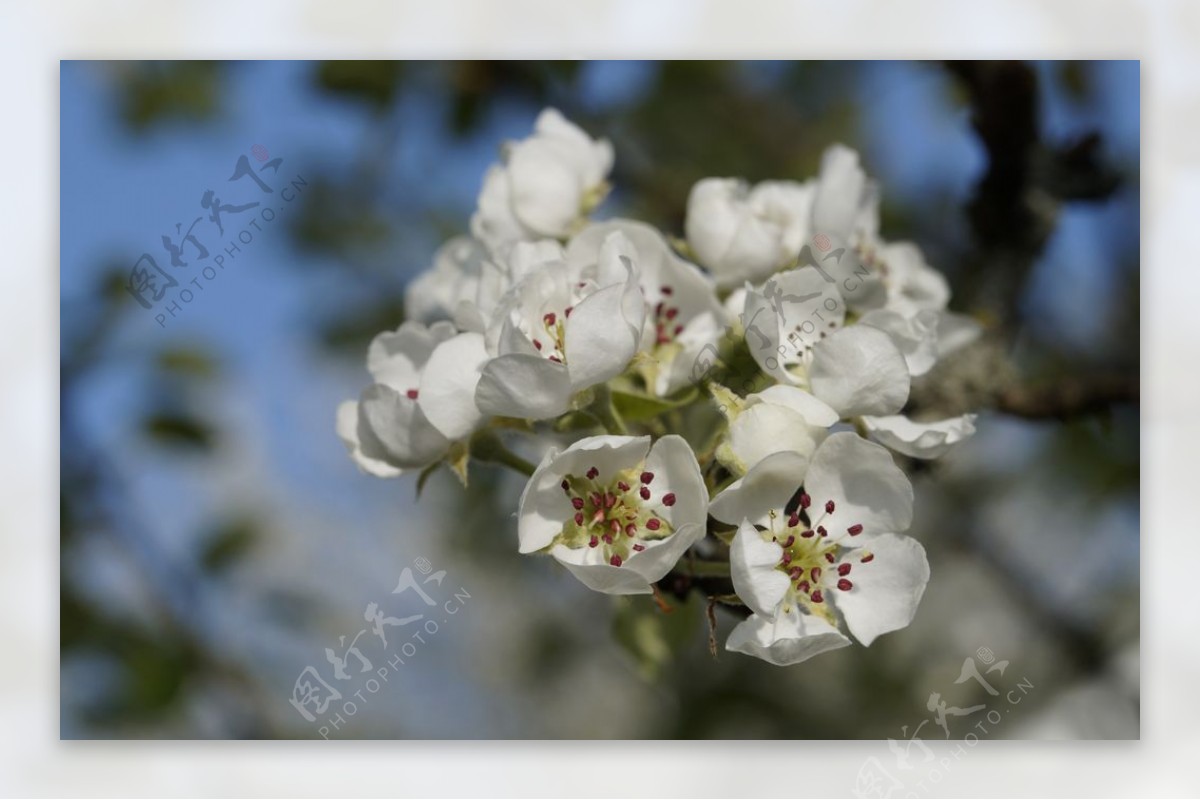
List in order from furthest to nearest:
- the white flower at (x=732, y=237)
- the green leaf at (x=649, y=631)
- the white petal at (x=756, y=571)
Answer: the green leaf at (x=649, y=631) < the white flower at (x=732, y=237) < the white petal at (x=756, y=571)

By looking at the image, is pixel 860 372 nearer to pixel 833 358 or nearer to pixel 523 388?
pixel 833 358

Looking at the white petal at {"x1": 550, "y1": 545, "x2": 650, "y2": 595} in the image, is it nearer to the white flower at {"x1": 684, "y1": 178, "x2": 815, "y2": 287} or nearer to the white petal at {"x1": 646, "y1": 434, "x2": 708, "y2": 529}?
the white petal at {"x1": 646, "y1": 434, "x2": 708, "y2": 529}

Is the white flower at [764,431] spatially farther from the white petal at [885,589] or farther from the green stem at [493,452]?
the green stem at [493,452]

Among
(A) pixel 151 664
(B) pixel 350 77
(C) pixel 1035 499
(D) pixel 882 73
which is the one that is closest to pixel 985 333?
(D) pixel 882 73

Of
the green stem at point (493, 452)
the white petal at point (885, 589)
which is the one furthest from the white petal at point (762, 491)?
the green stem at point (493, 452)

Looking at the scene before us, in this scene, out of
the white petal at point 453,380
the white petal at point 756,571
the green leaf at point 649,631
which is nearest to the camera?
the white petal at point 756,571

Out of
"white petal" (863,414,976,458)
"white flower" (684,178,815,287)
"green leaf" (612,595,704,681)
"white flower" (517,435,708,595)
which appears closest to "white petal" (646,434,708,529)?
"white flower" (517,435,708,595)

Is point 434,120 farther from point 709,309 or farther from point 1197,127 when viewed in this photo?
point 1197,127
